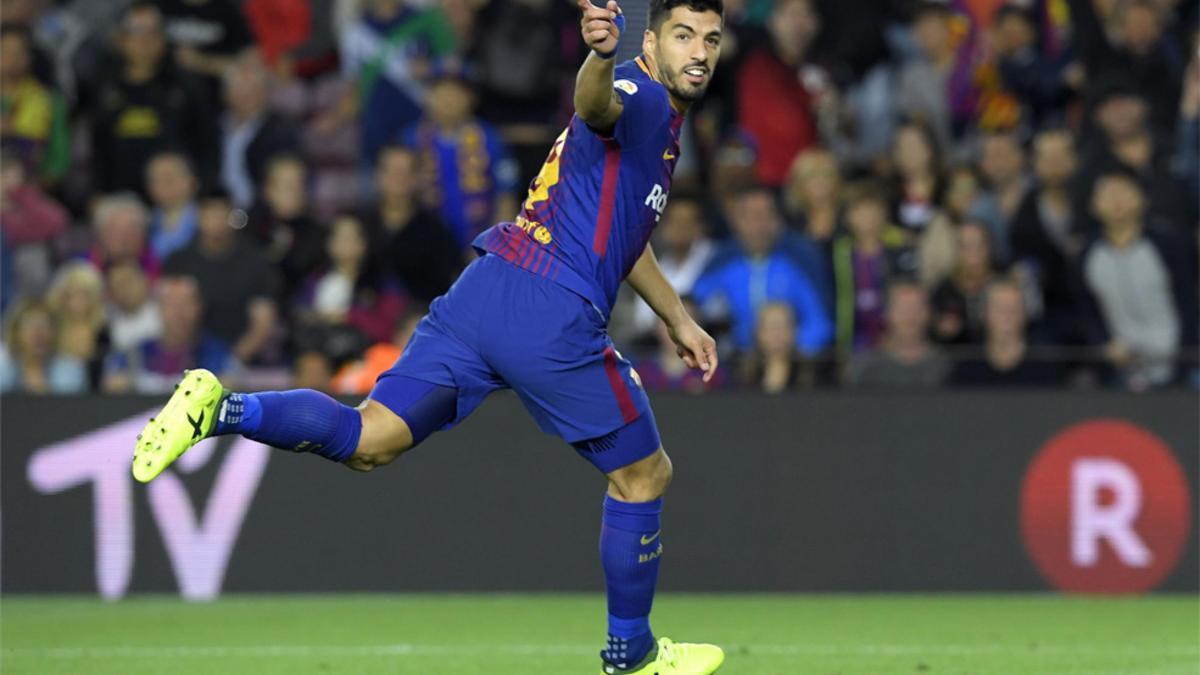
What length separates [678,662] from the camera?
628 centimetres

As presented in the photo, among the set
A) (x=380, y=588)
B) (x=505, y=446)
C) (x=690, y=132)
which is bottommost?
(x=380, y=588)

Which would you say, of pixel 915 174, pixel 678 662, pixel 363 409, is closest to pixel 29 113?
pixel 915 174

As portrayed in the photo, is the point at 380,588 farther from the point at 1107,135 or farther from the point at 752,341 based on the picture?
the point at 1107,135

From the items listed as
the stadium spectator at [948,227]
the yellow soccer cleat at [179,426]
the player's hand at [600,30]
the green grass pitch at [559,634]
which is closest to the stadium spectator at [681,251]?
the stadium spectator at [948,227]

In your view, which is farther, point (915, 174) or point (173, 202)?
point (173, 202)

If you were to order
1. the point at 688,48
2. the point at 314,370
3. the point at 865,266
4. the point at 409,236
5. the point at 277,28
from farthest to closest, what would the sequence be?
1. the point at 277,28
2. the point at 409,236
3. the point at 865,266
4. the point at 314,370
5. the point at 688,48

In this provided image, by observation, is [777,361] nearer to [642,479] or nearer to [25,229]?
[642,479]

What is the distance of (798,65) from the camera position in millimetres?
13000

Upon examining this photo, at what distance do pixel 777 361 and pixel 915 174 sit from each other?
203 cm

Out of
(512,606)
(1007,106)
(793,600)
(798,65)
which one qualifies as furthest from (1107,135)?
(512,606)

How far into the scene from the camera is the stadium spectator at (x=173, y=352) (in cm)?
1082

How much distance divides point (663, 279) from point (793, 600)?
383 centimetres

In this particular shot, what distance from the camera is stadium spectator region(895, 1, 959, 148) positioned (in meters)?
12.7

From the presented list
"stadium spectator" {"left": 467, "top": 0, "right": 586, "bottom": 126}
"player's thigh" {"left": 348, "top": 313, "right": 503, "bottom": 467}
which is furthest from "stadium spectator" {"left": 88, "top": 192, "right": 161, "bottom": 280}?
"player's thigh" {"left": 348, "top": 313, "right": 503, "bottom": 467}
